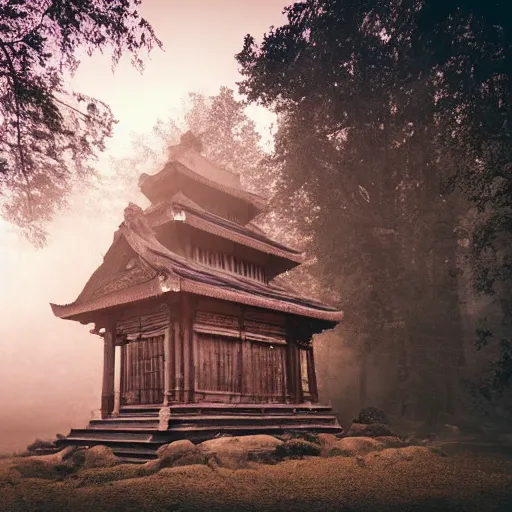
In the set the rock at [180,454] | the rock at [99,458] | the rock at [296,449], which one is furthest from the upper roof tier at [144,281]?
the rock at [296,449]

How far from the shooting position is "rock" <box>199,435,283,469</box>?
868cm

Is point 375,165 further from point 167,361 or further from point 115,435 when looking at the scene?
point 115,435

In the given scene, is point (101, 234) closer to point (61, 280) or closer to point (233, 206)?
point (61, 280)

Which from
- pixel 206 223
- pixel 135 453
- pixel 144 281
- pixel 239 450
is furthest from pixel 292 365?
pixel 135 453

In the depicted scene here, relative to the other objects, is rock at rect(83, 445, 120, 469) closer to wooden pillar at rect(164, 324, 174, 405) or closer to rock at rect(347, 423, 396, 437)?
wooden pillar at rect(164, 324, 174, 405)

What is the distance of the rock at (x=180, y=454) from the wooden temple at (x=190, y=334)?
0.35 m

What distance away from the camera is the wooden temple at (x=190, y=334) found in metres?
10.2

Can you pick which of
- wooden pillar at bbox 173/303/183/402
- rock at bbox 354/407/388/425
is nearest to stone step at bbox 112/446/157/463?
wooden pillar at bbox 173/303/183/402

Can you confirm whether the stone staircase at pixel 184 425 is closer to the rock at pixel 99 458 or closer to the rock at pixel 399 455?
the rock at pixel 99 458

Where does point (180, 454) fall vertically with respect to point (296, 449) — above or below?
above

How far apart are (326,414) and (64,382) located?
3141 centimetres

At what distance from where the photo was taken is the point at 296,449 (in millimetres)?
10133

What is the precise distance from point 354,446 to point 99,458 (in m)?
5.83

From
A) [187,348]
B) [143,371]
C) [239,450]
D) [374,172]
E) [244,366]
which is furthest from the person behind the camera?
[374,172]
